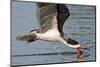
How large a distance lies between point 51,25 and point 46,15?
13cm

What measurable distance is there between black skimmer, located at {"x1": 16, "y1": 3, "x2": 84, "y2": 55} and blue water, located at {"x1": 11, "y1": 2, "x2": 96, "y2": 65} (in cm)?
5

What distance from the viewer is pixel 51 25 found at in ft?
8.17

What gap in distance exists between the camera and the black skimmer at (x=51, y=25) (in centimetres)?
243

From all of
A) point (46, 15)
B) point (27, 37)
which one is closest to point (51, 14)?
point (46, 15)

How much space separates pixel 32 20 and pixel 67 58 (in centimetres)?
61

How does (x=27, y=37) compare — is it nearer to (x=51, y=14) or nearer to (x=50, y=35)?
(x=50, y=35)

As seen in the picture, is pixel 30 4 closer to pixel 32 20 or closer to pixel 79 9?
pixel 32 20

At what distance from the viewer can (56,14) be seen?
8.27 ft

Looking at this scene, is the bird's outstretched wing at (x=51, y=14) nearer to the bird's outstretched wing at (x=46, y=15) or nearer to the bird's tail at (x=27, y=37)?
the bird's outstretched wing at (x=46, y=15)

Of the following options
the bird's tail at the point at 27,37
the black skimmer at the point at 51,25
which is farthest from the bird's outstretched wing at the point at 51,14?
the bird's tail at the point at 27,37

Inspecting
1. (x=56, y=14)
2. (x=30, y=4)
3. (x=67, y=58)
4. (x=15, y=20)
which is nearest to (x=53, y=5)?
(x=56, y=14)

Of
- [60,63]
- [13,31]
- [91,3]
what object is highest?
[91,3]

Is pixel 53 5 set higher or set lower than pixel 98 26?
higher
